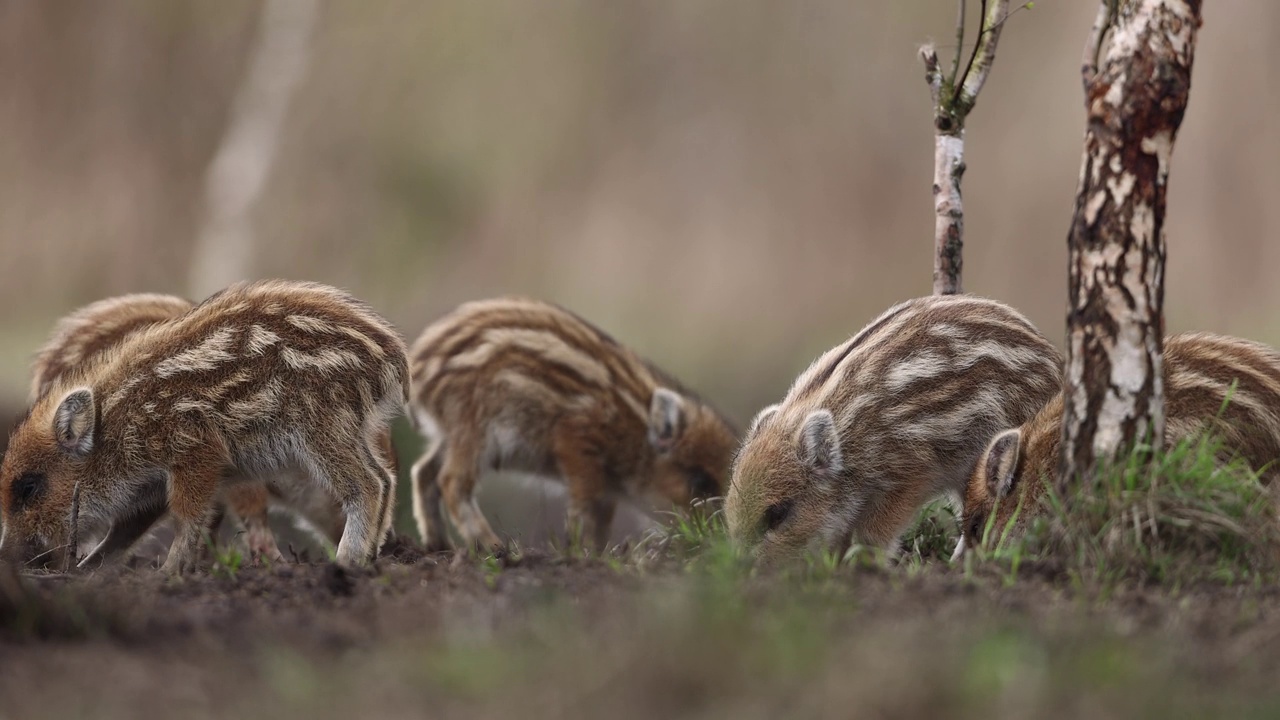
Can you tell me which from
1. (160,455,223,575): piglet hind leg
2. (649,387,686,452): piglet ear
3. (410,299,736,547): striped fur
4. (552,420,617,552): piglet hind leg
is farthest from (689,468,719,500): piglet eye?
(160,455,223,575): piglet hind leg

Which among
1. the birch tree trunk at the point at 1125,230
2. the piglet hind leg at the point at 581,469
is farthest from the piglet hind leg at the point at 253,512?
the birch tree trunk at the point at 1125,230

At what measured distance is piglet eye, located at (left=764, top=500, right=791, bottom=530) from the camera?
6129mm

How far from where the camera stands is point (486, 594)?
4.14 meters

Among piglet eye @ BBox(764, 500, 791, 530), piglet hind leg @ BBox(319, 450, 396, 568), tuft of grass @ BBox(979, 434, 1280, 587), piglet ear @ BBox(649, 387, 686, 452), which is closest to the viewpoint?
tuft of grass @ BBox(979, 434, 1280, 587)

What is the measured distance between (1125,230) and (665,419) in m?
4.10

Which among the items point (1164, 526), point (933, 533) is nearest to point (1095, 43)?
point (1164, 526)

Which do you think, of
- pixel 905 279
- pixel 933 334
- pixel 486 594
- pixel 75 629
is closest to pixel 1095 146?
pixel 933 334

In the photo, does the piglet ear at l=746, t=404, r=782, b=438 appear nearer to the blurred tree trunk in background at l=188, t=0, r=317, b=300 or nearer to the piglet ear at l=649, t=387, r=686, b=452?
the piglet ear at l=649, t=387, r=686, b=452

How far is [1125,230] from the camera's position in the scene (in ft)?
15.3

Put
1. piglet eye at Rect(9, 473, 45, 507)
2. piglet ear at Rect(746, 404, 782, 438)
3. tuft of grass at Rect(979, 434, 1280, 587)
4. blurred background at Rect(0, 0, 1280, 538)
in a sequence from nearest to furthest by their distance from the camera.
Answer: tuft of grass at Rect(979, 434, 1280, 587)
piglet eye at Rect(9, 473, 45, 507)
piglet ear at Rect(746, 404, 782, 438)
blurred background at Rect(0, 0, 1280, 538)

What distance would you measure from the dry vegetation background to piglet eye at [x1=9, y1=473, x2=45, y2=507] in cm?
1083

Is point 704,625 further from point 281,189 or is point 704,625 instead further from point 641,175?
point 281,189

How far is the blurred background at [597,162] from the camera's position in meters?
17.6

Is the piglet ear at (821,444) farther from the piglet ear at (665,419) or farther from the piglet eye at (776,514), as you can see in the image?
the piglet ear at (665,419)
